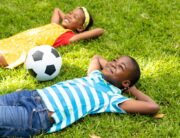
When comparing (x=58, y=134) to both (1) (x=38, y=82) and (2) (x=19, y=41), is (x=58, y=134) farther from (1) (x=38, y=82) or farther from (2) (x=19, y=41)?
(2) (x=19, y=41)

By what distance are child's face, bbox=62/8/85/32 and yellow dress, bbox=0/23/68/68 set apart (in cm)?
13

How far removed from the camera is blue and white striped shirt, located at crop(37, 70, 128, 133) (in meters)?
3.96

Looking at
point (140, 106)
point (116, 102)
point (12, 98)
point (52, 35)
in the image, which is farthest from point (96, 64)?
point (12, 98)

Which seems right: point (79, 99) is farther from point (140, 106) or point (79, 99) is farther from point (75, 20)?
point (75, 20)

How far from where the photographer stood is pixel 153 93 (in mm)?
4656

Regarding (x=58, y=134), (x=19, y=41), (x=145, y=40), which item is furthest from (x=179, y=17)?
(x=58, y=134)

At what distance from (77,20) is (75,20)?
28 mm

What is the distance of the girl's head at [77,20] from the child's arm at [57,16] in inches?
4.8

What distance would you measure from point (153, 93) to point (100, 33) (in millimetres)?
1387

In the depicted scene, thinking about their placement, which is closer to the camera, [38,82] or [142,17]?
[38,82]

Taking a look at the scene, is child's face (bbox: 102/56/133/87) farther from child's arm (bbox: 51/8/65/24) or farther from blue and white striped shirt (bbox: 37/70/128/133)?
child's arm (bbox: 51/8/65/24)

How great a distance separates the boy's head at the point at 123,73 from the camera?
14.0 ft

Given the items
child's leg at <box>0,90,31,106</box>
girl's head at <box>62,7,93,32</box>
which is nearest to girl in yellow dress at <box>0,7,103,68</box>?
girl's head at <box>62,7,93,32</box>

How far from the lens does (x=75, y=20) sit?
5.79m
